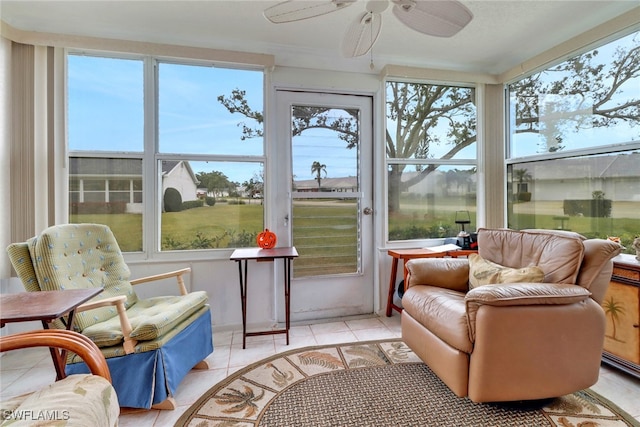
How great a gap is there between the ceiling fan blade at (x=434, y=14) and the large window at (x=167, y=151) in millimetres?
1639

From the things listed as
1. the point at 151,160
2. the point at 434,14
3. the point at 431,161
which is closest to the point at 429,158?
the point at 431,161

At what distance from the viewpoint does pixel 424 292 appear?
6.31 feet

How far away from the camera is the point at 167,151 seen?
2.58 metres

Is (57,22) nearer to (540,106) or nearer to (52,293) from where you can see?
(52,293)

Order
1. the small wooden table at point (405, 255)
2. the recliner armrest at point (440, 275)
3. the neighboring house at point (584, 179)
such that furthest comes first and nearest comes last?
the small wooden table at point (405, 255), the neighboring house at point (584, 179), the recliner armrest at point (440, 275)

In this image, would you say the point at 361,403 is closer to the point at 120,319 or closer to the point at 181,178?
A: the point at 120,319

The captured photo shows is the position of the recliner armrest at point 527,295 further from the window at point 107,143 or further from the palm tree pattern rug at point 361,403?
the window at point 107,143

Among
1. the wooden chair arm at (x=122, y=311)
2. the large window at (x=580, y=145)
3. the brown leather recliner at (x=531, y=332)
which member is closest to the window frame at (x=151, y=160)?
the wooden chair arm at (x=122, y=311)

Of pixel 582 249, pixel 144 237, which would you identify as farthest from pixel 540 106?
pixel 144 237

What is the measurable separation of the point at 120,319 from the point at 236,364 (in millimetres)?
870

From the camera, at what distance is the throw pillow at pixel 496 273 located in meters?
1.68

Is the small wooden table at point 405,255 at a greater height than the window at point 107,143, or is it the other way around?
the window at point 107,143

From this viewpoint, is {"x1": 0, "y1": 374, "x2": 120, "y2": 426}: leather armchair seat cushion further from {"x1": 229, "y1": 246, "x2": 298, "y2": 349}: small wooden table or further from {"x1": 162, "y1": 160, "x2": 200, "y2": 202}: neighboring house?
{"x1": 162, "y1": 160, "x2": 200, "y2": 202}: neighboring house

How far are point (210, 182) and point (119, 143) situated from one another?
0.80 m
